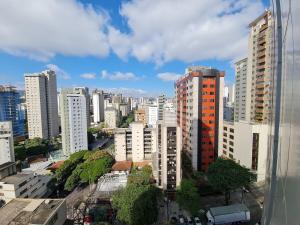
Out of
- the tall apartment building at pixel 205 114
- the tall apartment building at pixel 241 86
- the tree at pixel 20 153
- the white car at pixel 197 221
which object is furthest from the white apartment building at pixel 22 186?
the tall apartment building at pixel 241 86

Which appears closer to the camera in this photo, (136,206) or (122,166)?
(136,206)

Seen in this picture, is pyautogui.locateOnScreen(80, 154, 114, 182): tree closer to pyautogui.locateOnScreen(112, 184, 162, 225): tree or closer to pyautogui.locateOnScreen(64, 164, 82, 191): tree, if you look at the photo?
pyautogui.locateOnScreen(64, 164, 82, 191): tree

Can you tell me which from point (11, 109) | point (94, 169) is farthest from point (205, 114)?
point (11, 109)

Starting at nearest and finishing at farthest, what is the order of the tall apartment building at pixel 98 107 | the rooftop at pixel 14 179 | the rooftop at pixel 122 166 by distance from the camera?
1. the rooftop at pixel 14 179
2. the rooftop at pixel 122 166
3. the tall apartment building at pixel 98 107

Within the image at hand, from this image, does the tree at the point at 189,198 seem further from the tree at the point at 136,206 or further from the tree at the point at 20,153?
the tree at the point at 20,153

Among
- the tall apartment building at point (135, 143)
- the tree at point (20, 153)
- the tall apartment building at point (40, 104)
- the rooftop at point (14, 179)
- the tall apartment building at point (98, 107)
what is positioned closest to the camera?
the rooftop at point (14, 179)

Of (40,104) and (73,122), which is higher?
(40,104)

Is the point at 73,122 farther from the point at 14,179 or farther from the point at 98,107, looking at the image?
the point at 98,107

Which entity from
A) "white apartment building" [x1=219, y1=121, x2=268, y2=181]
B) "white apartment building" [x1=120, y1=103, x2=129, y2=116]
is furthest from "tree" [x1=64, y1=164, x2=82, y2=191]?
"white apartment building" [x1=120, y1=103, x2=129, y2=116]
